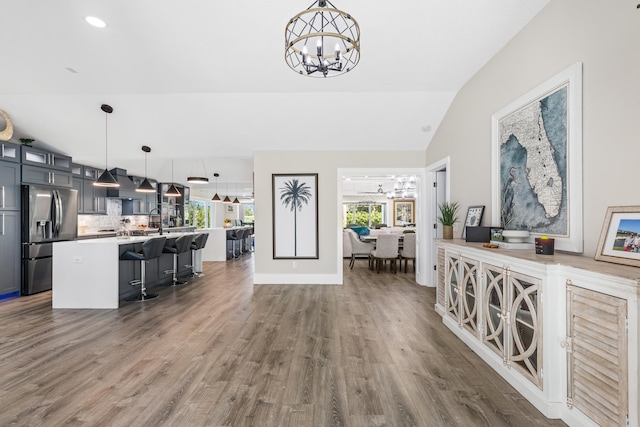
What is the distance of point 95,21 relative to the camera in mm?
2795

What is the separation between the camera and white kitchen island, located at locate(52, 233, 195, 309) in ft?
14.0

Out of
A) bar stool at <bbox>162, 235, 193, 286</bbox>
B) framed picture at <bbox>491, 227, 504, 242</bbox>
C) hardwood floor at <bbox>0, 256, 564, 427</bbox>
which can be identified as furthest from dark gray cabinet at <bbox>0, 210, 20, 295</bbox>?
framed picture at <bbox>491, 227, 504, 242</bbox>

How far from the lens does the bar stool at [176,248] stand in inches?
213

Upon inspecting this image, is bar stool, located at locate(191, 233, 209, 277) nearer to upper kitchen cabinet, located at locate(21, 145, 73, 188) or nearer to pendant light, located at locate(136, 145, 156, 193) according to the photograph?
pendant light, located at locate(136, 145, 156, 193)

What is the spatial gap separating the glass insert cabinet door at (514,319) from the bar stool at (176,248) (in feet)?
15.6

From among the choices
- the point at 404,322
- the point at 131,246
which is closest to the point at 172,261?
the point at 131,246

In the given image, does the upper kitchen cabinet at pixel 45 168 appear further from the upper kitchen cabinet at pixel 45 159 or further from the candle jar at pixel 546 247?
the candle jar at pixel 546 247

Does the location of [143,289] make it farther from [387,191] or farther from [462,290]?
[387,191]

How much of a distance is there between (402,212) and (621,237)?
1218cm

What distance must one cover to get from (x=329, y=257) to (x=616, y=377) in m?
4.48

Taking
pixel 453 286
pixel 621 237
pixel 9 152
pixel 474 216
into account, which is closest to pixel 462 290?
pixel 453 286

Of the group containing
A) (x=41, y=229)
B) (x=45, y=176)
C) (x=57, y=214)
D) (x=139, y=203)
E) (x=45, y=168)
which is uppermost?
(x=45, y=168)

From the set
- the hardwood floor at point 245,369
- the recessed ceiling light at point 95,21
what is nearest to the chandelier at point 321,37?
the recessed ceiling light at point 95,21

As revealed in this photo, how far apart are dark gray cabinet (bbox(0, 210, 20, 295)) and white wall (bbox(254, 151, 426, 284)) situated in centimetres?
372
